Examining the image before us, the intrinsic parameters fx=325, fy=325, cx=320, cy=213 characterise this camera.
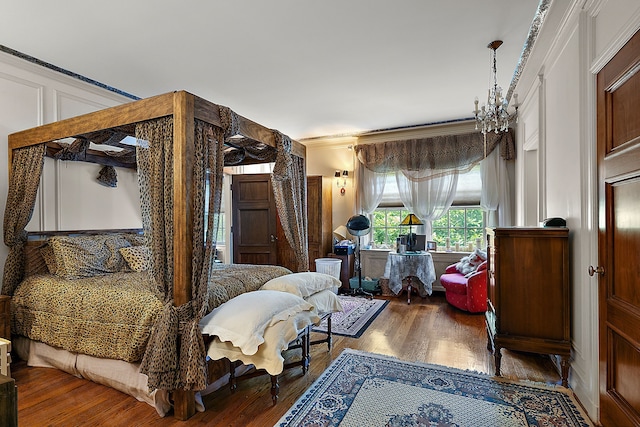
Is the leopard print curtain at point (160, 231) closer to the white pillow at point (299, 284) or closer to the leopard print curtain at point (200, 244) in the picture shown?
the leopard print curtain at point (200, 244)

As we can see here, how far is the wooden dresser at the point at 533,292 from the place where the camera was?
248 cm

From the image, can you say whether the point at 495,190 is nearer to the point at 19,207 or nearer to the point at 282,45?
the point at 282,45

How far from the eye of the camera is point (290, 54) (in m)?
3.20

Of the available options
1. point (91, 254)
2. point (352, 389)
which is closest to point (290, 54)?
point (91, 254)

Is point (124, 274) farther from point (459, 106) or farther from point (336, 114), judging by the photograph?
point (459, 106)

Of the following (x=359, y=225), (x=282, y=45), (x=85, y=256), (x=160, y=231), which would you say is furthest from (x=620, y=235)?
(x=85, y=256)

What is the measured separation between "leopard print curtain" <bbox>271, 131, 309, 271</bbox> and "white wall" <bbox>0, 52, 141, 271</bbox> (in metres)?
2.28

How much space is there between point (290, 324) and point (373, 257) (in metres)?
3.90

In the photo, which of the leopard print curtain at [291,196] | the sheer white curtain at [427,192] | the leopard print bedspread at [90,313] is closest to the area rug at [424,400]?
the leopard print bedspread at [90,313]

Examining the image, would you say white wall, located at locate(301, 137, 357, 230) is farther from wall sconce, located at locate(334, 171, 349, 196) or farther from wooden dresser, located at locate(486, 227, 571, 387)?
wooden dresser, located at locate(486, 227, 571, 387)

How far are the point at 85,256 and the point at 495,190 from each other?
5.38 meters

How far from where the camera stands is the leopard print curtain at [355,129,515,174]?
16.5ft

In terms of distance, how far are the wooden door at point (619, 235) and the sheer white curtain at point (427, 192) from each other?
339 cm

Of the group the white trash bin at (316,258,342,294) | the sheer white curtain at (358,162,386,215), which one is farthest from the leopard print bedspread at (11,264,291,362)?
the sheer white curtain at (358,162,386,215)
